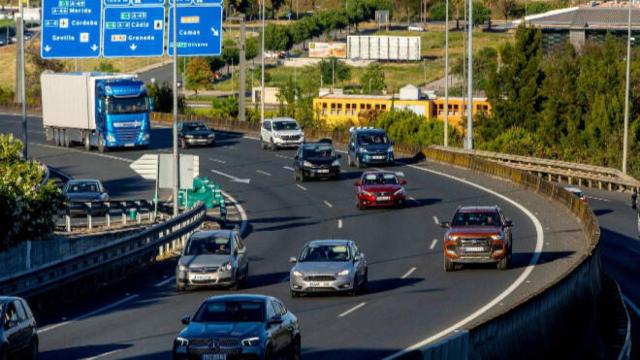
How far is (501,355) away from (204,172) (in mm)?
50705

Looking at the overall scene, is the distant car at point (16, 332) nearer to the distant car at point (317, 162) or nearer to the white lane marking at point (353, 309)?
the white lane marking at point (353, 309)

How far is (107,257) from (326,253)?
6348 millimetres

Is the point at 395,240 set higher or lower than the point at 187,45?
lower

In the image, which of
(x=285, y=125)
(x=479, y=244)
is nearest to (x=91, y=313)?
(x=479, y=244)

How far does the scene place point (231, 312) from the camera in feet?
82.1

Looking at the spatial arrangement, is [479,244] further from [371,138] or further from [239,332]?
[371,138]

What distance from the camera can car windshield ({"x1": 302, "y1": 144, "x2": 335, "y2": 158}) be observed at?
67250 mm

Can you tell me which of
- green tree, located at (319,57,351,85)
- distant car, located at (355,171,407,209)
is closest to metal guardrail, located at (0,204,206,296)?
distant car, located at (355,171,407,209)

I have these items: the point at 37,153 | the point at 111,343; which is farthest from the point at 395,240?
the point at 37,153

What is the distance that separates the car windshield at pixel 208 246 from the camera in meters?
37.3

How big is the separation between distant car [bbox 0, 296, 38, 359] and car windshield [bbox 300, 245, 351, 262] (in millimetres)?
11672

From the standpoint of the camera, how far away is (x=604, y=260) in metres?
52.4

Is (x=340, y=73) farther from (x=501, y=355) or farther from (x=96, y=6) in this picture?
(x=501, y=355)

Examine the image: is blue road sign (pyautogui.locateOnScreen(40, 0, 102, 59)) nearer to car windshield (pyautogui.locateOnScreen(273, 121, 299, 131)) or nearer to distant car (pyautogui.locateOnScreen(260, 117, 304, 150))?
distant car (pyautogui.locateOnScreen(260, 117, 304, 150))
